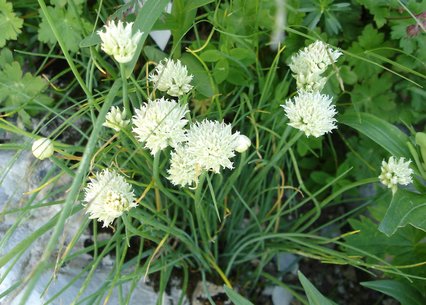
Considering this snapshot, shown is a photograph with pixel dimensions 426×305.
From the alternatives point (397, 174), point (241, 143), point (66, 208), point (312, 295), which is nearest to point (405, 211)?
point (397, 174)

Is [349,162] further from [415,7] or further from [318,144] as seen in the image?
[415,7]

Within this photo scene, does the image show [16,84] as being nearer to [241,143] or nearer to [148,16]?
[148,16]

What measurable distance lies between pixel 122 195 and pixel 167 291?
Result: 1.43 feet

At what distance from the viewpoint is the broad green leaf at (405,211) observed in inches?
27.5

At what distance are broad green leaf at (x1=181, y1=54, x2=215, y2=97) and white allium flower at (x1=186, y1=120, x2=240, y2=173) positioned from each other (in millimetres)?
197

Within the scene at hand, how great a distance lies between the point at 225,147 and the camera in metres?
0.60

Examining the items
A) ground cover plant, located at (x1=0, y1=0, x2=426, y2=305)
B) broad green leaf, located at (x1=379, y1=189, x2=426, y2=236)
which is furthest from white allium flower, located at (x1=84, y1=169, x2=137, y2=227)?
broad green leaf, located at (x1=379, y1=189, x2=426, y2=236)

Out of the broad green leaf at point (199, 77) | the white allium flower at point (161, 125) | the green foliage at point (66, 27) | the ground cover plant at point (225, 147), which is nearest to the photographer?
the white allium flower at point (161, 125)

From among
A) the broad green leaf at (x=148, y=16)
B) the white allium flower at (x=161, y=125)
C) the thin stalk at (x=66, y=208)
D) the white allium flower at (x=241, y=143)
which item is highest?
the broad green leaf at (x=148, y=16)

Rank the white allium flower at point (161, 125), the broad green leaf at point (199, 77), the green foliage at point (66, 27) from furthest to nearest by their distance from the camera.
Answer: the green foliage at point (66, 27), the broad green leaf at point (199, 77), the white allium flower at point (161, 125)

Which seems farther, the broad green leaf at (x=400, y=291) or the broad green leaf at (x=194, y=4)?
the broad green leaf at (x=400, y=291)

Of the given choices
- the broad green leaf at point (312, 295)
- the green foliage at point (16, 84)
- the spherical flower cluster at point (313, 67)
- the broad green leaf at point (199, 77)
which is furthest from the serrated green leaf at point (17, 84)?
the broad green leaf at point (312, 295)

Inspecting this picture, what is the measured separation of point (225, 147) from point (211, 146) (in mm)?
19

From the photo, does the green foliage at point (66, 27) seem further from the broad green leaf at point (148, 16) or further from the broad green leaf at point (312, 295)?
the broad green leaf at point (312, 295)
